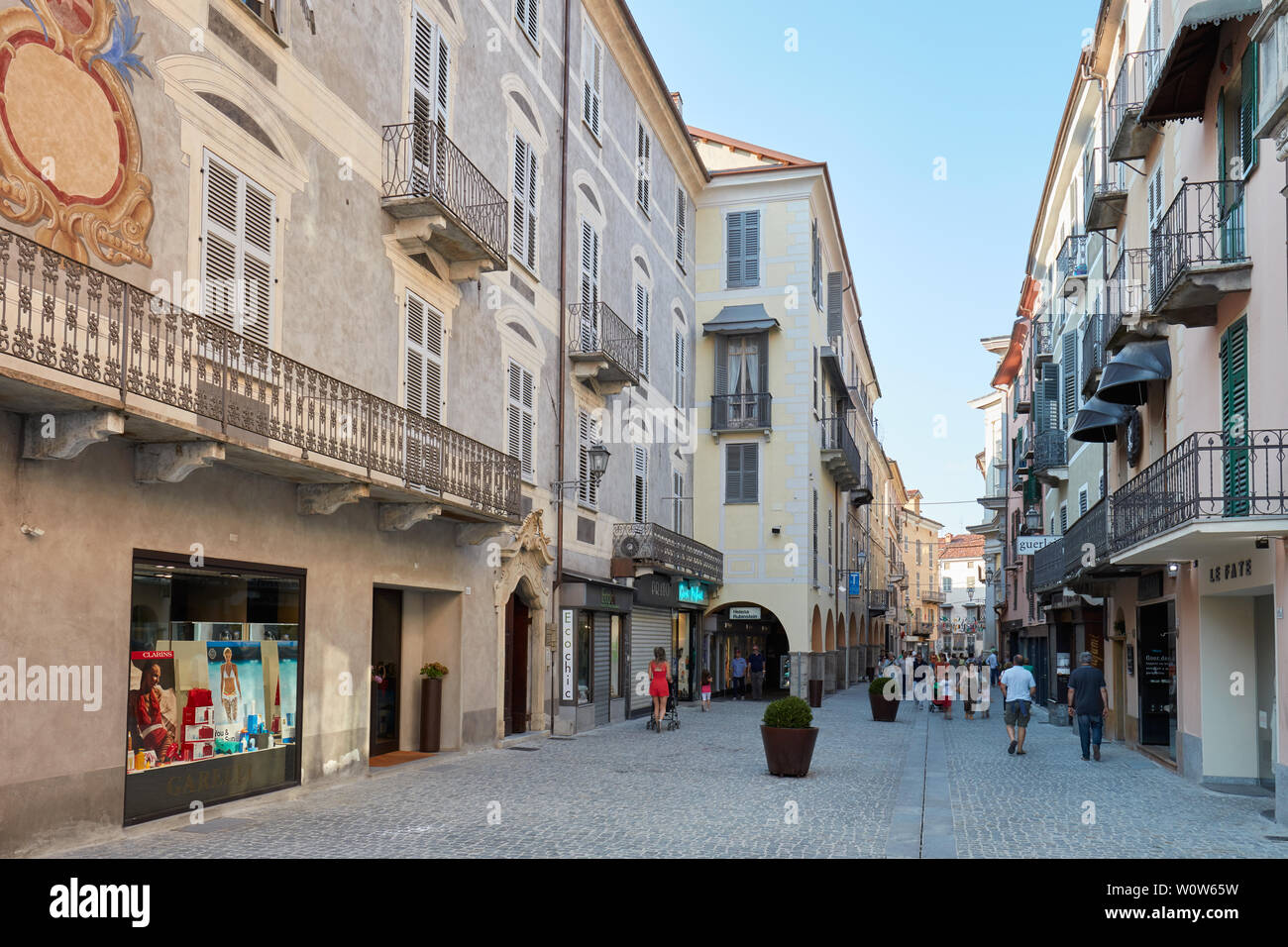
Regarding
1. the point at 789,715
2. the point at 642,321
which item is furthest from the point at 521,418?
the point at 642,321

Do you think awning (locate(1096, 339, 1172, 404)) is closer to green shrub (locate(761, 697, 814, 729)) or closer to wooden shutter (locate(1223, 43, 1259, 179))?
wooden shutter (locate(1223, 43, 1259, 179))

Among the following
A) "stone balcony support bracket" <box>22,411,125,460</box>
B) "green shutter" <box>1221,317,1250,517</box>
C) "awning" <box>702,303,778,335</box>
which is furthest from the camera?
"awning" <box>702,303,778,335</box>

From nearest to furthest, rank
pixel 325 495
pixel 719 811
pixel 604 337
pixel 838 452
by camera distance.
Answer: pixel 719 811, pixel 325 495, pixel 604 337, pixel 838 452

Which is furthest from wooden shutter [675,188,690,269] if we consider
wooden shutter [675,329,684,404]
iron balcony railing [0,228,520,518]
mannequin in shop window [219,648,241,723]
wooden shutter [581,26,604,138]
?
mannequin in shop window [219,648,241,723]

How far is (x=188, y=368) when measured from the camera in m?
10.1

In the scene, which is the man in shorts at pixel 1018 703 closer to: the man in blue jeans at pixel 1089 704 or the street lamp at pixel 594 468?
the man in blue jeans at pixel 1089 704

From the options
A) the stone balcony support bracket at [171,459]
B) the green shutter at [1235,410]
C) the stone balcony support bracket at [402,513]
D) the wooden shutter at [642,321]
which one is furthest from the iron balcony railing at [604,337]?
the stone balcony support bracket at [171,459]

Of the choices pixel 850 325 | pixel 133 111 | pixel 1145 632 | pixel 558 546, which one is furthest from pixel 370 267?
pixel 850 325

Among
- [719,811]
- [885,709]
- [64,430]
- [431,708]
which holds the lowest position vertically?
[885,709]

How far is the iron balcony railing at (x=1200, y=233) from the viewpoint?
1348 cm

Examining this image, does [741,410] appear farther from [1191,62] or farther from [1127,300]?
[1191,62]

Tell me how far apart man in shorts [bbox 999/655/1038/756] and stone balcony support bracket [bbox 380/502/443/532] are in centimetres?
1107

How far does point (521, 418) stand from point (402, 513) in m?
5.47

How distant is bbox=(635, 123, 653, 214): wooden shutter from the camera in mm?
28266
